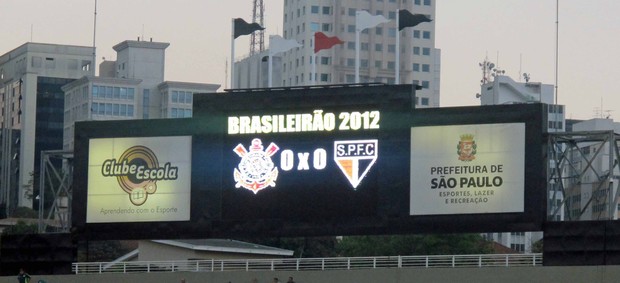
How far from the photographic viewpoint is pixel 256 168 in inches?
1644

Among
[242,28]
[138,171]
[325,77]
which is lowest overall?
[138,171]

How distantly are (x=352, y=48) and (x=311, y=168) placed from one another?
139 m

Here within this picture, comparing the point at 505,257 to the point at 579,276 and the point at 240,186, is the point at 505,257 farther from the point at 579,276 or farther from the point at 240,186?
the point at 240,186

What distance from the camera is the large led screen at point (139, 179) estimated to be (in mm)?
42969

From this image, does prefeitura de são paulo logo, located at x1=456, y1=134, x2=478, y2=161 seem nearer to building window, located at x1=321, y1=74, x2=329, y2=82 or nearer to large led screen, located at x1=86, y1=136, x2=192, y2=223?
large led screen, located at x1=86, y1=136, x2=192, y2=223

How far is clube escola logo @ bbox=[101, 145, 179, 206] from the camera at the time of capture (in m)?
43.3

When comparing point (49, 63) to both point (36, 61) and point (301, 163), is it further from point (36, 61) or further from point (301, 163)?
point (301, 163)

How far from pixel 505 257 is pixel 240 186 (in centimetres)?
776

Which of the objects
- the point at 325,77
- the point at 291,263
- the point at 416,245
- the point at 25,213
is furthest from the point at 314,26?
the point at 291,263

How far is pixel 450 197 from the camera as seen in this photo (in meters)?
40.1

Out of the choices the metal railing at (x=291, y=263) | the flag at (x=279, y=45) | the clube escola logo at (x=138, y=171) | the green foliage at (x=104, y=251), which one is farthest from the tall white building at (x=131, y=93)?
the clube escola logo at (x=138, y=171)

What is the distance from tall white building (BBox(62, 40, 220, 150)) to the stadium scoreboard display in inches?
4830

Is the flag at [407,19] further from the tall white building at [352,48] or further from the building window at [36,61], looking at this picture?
the building window at [36,61]

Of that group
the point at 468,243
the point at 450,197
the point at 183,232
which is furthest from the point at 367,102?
the point at 468,243
